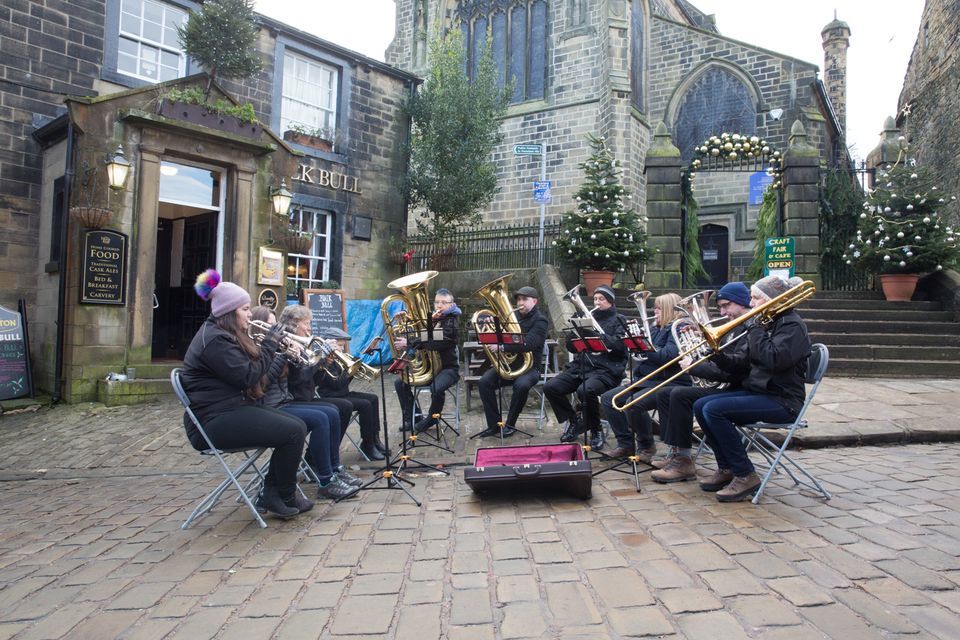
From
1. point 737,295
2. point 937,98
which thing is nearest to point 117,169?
point 737,295

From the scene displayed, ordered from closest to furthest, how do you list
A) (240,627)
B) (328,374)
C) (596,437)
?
(240,627) → (328,374) → (596,437)

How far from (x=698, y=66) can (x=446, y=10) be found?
9.42m

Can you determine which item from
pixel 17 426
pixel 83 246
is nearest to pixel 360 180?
pixel 83 246

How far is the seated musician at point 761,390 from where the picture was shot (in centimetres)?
438

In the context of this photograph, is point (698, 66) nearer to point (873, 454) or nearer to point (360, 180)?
point (360, 180)

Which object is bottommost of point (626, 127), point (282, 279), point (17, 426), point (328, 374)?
point (17, 426)

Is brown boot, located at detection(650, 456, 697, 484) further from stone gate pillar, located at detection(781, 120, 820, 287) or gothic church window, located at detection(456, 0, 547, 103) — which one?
gothic church window, located at detection(456, 0, 547, 103)

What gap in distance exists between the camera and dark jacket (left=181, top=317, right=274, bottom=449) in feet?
13.7

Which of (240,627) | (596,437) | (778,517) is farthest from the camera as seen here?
(596,437)

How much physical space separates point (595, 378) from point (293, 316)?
9.73ft

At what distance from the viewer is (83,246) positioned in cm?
906

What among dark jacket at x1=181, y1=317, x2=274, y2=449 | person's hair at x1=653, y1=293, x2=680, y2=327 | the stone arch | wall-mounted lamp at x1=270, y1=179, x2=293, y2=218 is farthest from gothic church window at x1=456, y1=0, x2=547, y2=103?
dark jacket at x1=181, y1=317, x2=274, y2=449

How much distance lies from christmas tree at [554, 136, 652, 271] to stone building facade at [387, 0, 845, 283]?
27.4 feet

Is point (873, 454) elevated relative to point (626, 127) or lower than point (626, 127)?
lower
